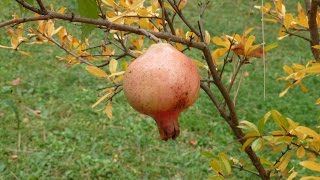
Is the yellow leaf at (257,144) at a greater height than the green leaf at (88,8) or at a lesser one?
lesser

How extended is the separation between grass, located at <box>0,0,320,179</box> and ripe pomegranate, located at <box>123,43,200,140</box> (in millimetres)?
2302

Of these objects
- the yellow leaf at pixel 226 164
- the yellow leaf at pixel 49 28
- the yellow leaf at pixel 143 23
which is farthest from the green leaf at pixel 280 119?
the yellow leaf at pixel 49 28

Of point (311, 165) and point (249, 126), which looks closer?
point (311, 165)

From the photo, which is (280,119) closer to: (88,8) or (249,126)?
(249,126)

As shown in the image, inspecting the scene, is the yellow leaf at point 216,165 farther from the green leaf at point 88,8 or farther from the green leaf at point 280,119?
the green leaf at point 88,8

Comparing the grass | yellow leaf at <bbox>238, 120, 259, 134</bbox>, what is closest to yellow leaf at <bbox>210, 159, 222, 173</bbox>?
yellow leaf at <bbox>238, 120, 259, 134</bbox>

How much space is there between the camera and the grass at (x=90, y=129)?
326cm

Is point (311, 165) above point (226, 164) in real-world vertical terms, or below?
above

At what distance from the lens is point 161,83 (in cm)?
68

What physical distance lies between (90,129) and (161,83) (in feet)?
10.0

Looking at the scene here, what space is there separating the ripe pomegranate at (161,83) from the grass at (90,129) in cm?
230

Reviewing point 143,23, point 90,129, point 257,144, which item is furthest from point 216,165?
point 90,129

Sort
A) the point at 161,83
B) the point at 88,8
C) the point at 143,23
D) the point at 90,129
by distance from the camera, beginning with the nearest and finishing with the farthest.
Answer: the point at 161,83, the point at 88,8, the point at 143,23, the point at 90,129

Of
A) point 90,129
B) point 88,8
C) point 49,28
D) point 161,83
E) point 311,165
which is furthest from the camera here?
point 90,129
